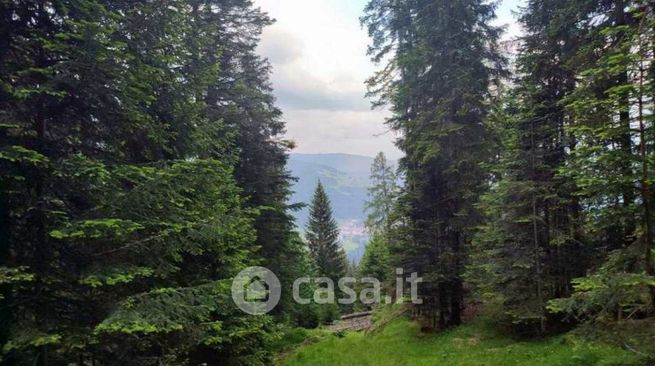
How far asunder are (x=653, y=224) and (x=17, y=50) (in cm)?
1072

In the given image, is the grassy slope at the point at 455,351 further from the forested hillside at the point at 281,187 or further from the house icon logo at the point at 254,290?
the house icon logo at the point at 254,290

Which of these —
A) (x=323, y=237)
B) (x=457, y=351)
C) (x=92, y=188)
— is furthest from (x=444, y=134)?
(x=323, y=237)

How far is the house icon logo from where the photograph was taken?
986 centimetres

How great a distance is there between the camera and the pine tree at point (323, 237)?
2227 inches

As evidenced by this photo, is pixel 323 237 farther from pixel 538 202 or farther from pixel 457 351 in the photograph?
pixel 538 202

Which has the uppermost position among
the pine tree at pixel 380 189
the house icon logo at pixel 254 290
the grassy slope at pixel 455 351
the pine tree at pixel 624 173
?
the pine tree at pixel 380 189

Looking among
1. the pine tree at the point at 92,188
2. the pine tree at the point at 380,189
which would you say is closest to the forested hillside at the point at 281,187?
the pine tree at the point at 92,188

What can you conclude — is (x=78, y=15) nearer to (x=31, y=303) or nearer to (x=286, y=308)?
(x=31, y=303)

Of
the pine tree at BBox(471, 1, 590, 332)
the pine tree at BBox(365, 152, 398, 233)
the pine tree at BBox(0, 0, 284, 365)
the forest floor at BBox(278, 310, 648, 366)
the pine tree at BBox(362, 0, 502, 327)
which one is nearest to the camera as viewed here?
the pine tree at BBox(0, 0, 284, 365)

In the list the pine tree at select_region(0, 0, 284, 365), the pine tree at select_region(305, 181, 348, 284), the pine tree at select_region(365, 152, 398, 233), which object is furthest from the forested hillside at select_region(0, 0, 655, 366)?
the pine tree at select_region(305, 181, 348, 284)

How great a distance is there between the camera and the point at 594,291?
24.3 ft

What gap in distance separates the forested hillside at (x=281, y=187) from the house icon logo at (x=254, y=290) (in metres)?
0.13

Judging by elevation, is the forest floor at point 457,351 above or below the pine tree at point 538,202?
below

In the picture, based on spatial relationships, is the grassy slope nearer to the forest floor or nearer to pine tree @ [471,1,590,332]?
the forest floor
